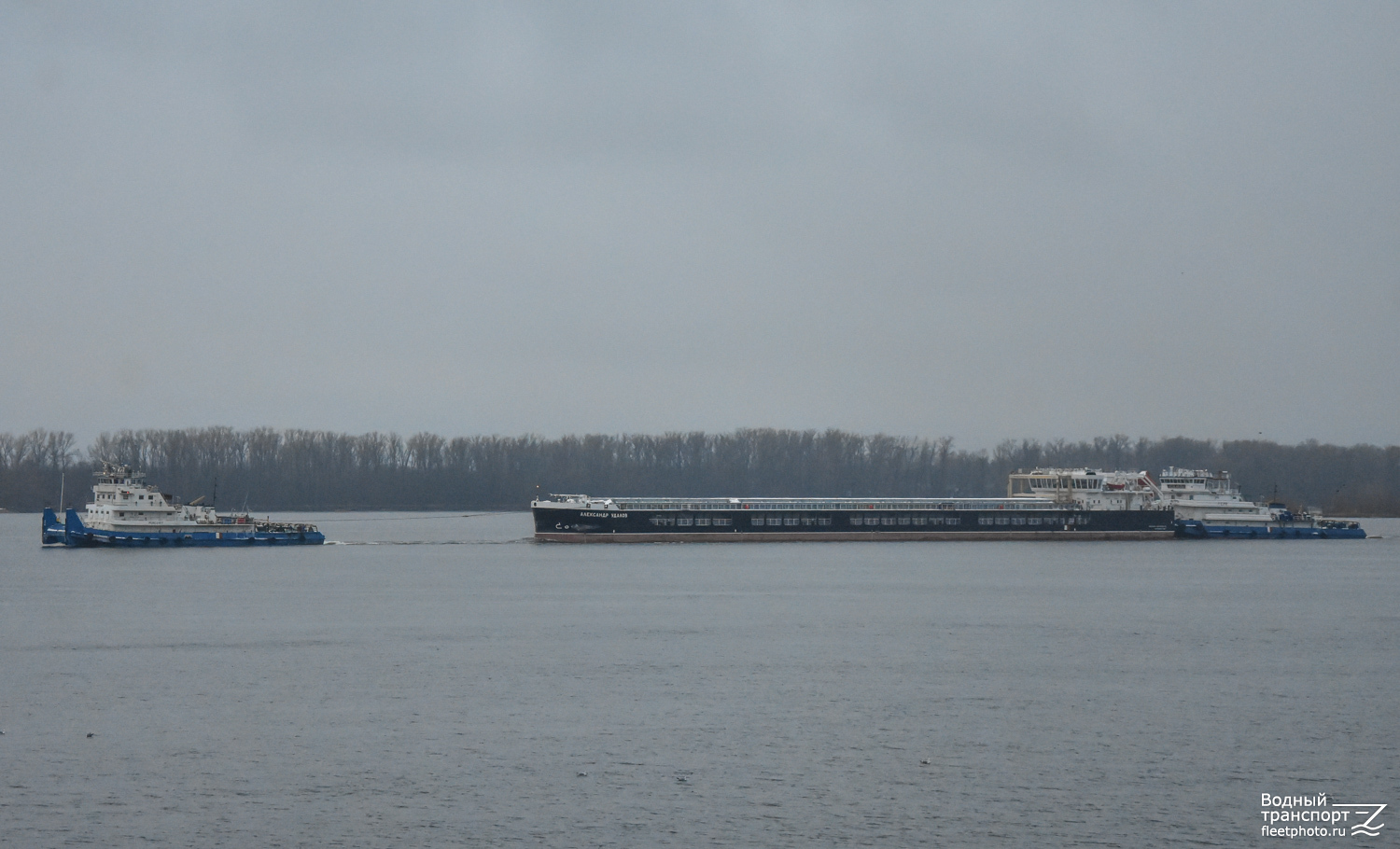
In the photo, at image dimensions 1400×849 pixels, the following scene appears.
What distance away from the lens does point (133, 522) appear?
8281cm

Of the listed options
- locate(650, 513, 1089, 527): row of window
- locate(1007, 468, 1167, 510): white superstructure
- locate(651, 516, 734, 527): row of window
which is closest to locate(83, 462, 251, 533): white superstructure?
locate(651, 516, 734, 527): row of window

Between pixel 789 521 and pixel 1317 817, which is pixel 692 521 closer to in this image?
pixel 789 521

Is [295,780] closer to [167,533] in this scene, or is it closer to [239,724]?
[239,724]

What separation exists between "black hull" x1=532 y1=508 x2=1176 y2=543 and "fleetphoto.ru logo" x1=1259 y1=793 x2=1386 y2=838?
70.6m

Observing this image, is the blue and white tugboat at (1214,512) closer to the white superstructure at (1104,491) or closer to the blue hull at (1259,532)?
the blue hull at (1259,532)

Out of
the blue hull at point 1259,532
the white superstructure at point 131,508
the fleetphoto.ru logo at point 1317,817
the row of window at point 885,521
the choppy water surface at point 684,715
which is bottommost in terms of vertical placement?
the fleetphoto.ru logo at point 1317,817

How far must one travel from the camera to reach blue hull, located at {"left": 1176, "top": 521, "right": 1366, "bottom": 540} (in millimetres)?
98375

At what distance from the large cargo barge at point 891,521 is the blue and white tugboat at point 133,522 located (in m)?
21.2

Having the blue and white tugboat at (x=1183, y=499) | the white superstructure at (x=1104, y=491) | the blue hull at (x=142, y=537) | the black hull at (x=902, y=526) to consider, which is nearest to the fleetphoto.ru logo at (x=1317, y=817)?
the black hull at (x=902, y=526)

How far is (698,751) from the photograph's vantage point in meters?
25.7

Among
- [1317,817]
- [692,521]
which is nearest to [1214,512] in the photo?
[692,521]

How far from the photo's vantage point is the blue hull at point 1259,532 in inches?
3873

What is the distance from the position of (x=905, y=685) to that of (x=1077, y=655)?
778 centimetres

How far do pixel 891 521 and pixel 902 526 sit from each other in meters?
0.87
